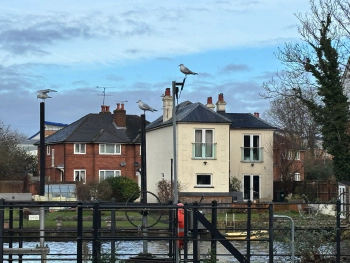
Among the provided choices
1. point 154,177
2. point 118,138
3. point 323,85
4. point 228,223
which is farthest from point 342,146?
point 118,138

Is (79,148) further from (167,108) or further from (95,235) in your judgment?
A: (95,235)

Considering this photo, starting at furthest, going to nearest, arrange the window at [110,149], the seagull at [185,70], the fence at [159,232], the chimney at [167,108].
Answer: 1. the window at [110,149]
2. the chimney at [167,108]
3. the seagull at [185,70]
4. the fence at [159,232]

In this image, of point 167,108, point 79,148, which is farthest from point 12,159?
point 167,108

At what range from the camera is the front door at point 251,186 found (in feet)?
172

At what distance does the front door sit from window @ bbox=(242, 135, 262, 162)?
4.21 feet

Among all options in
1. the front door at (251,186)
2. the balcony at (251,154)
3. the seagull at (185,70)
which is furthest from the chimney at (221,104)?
the seagull at (185,70)

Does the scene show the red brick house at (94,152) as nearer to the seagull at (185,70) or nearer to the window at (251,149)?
the window at (251,149)

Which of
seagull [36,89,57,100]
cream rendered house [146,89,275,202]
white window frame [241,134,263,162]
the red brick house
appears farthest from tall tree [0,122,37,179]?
seagull [36,89,57,100]

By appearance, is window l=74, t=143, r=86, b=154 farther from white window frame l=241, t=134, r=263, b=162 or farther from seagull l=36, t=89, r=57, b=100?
seagull l=36, t=89, r=57, b=100

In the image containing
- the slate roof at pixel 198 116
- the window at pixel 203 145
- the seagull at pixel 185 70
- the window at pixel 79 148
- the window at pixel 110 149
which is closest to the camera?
the seagull at pixel 185 70

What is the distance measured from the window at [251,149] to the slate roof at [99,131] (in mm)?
14854

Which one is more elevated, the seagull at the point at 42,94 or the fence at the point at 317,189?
the seagull at the point at 42,94

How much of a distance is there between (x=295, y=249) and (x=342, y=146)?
2335 cm

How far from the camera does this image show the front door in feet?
172
